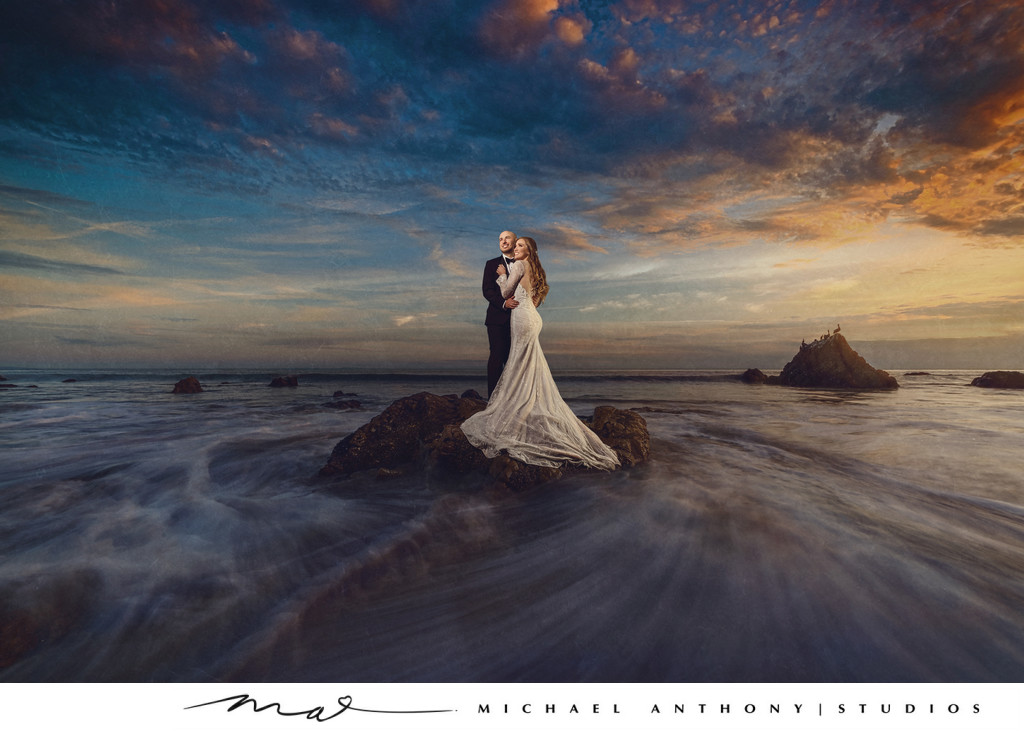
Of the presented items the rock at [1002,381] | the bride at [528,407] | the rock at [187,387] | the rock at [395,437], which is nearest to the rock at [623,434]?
the bride at [528,407]

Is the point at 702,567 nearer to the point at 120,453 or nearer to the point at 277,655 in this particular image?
the point at 277,655

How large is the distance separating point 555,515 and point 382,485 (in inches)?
76.5

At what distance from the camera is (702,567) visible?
7.81 ft

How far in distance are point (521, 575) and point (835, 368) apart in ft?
68.9

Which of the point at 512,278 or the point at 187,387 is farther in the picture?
the point at 187,387

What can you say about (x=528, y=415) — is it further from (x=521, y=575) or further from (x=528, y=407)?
(x=521, y=575)

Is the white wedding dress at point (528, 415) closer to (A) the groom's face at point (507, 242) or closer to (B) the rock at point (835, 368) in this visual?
(A) the groom's face at point (507, 242)

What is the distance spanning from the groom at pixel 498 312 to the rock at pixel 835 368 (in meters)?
19.1

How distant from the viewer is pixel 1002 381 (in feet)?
50.6

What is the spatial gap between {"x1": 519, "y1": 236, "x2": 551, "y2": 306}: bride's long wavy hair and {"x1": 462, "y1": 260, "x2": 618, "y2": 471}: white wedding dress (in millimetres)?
137

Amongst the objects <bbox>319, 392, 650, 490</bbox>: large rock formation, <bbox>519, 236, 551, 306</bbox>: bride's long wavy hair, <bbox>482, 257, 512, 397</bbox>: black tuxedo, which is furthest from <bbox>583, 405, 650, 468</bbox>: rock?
<bbox>519, 236, 551, 306</bbox>: bride's long wavy hair

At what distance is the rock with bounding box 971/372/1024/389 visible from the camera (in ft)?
48.2

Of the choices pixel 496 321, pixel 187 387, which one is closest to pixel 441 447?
pixel 496 321
